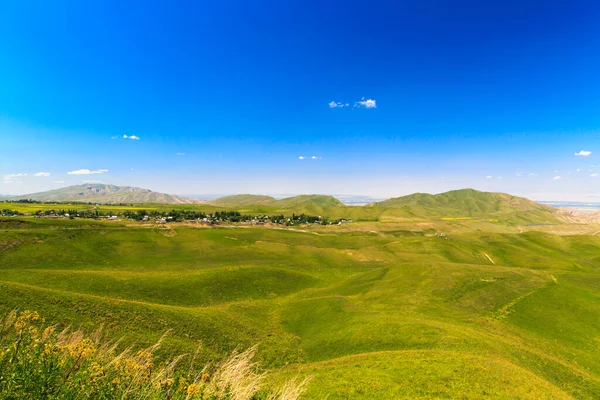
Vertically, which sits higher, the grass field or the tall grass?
the tall grass

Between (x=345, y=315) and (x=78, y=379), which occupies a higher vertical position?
(x=78, y=379)

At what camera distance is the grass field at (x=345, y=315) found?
84.3ft

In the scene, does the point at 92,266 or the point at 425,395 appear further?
the point at 92,266

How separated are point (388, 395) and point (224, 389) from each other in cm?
1661

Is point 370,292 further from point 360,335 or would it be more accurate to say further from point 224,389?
point 224,389

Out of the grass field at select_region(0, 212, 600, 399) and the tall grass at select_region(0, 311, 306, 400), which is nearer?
the tall grass at select_region(0, 311, 306, 400)

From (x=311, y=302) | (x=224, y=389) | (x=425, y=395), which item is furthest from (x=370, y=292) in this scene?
(x=224, y=389)

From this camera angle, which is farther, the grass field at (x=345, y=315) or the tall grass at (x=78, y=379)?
the grass field at (x=345, y=315)

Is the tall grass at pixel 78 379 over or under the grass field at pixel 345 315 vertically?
over

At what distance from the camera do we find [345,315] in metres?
47.7

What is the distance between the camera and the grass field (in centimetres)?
2570

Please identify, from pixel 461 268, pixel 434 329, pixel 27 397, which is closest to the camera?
pixel 27 397

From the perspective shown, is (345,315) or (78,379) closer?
(78,379)

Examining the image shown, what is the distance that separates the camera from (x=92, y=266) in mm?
87188
